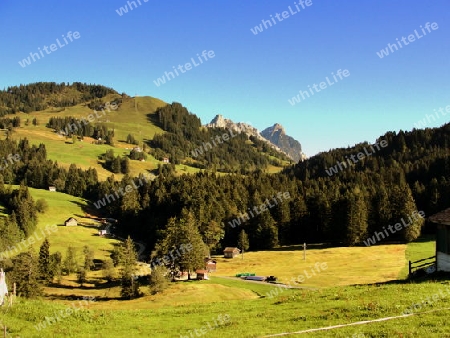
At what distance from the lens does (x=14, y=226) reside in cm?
11431

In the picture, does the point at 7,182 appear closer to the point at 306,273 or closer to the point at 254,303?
the point at 306,273

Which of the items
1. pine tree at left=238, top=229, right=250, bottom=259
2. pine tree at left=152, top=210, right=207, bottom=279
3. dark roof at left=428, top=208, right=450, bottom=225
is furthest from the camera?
pine tree at left=238, top=229, right=250, bottom=259

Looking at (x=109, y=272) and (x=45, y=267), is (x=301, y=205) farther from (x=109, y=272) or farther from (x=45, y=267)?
(x=45, y=267)

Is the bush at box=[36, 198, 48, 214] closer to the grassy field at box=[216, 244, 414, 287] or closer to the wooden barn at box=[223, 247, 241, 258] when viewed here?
the grassy field at box=[216, 244, 414, 287]

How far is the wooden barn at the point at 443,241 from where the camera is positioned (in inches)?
1297

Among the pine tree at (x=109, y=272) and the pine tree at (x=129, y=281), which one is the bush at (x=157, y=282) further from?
the pine tree at (x=109, y=272)

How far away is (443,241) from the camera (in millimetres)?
33781

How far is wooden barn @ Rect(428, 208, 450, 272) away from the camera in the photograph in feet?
108

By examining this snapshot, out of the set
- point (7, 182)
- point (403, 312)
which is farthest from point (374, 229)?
point (7, 182)

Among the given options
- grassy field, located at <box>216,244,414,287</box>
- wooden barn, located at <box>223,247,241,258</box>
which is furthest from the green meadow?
wooden barn, located at <box>223,247,241,258</box>

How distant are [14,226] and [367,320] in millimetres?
118752

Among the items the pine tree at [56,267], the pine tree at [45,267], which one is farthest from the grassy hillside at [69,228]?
the pine tree at [45,267]

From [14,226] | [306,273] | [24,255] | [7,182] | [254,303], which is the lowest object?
[306,273]

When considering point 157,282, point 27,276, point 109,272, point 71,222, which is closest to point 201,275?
point 157,282
